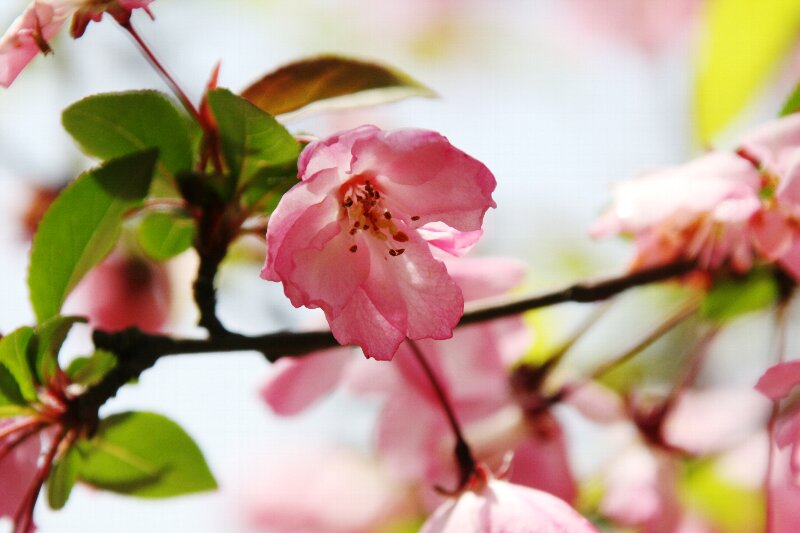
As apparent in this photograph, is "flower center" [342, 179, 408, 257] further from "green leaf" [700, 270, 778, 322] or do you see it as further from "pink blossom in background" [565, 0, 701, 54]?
"pink blossom in background" [565, 0, 701, 54]

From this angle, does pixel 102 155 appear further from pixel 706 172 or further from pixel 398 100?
pixel 706 172

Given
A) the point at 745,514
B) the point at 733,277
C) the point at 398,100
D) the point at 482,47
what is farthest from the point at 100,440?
the point at 482,47

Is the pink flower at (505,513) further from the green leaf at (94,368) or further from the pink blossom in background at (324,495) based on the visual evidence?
the pink blossom in background at (324,495)

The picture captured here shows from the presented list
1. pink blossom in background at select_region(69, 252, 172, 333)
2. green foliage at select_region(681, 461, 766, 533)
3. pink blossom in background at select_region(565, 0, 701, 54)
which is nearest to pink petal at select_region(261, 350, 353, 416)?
pink blossom in background at select_region(69, 252, 172, 333)

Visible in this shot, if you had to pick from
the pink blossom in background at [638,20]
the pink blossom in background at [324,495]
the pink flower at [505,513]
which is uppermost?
the pink flower at [505,513]

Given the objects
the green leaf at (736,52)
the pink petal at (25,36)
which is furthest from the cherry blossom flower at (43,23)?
the green leaf at (736,52)

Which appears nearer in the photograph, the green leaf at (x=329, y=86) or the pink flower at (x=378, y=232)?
the pink flower at (x=378, y=232)

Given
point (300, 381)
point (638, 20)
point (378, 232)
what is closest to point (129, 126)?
point (378, 232)
